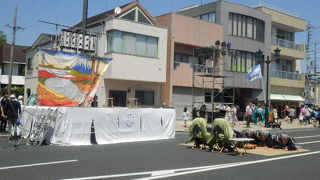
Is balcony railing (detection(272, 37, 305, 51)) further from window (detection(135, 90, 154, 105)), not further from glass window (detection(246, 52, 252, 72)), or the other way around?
window (detection(135, 90, 154, 105))

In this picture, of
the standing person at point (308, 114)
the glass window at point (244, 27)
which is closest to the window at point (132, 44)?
the glass window at point (244, 27)

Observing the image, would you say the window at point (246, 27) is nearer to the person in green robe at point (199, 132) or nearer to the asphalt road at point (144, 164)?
the person in green robe at point (199, 132)

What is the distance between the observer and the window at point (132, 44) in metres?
26.9

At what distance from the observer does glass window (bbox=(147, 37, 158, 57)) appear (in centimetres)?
2892

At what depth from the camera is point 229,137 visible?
12164 mm

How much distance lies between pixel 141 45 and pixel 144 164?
19.5 metres

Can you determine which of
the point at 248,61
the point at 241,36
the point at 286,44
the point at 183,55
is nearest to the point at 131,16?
the point at 183,55

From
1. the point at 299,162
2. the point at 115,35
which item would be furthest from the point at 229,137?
the point at 115,35

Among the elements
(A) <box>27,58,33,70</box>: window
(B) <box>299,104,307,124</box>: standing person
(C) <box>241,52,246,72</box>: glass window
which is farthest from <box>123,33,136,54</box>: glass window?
(B) <box>299,104,307,124</box>: standing person

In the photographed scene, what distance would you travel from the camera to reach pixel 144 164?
9742 millimetres

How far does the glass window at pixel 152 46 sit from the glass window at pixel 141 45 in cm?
31

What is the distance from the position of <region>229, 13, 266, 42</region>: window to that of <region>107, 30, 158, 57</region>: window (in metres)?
9.55

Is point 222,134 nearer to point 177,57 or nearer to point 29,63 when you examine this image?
point 177,57

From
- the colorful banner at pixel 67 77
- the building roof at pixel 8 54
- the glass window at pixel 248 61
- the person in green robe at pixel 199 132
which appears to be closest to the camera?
the person in green robe at pixel 199 132
